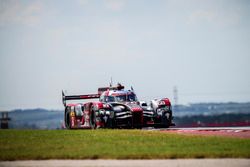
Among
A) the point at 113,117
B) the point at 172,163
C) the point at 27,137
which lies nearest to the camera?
the point at 172,163

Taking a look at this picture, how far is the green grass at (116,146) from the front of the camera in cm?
2205

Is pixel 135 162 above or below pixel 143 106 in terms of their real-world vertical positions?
below

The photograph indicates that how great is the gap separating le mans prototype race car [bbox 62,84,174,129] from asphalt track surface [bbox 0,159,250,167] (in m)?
15.2

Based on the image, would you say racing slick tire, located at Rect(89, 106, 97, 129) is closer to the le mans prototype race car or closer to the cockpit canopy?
the le mans prototype race car

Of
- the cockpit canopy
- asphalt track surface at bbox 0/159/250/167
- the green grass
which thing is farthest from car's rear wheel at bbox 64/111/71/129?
asphalt track surface at bbox 0/159/250/167

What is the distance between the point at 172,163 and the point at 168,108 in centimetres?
1870

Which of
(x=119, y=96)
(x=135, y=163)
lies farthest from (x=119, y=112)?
(x=135, y=163)

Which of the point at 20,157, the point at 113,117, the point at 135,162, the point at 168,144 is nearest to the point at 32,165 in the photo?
the point at 20,157

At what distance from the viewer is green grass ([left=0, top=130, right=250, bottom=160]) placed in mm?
22047

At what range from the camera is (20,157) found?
2214 centimetres

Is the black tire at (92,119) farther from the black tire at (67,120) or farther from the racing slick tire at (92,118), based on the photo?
the black tire at (67,120)

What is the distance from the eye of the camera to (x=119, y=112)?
37.0 metres

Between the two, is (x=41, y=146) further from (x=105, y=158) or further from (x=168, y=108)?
(x=168, y=108)

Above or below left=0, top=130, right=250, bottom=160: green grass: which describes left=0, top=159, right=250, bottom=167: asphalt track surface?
below
